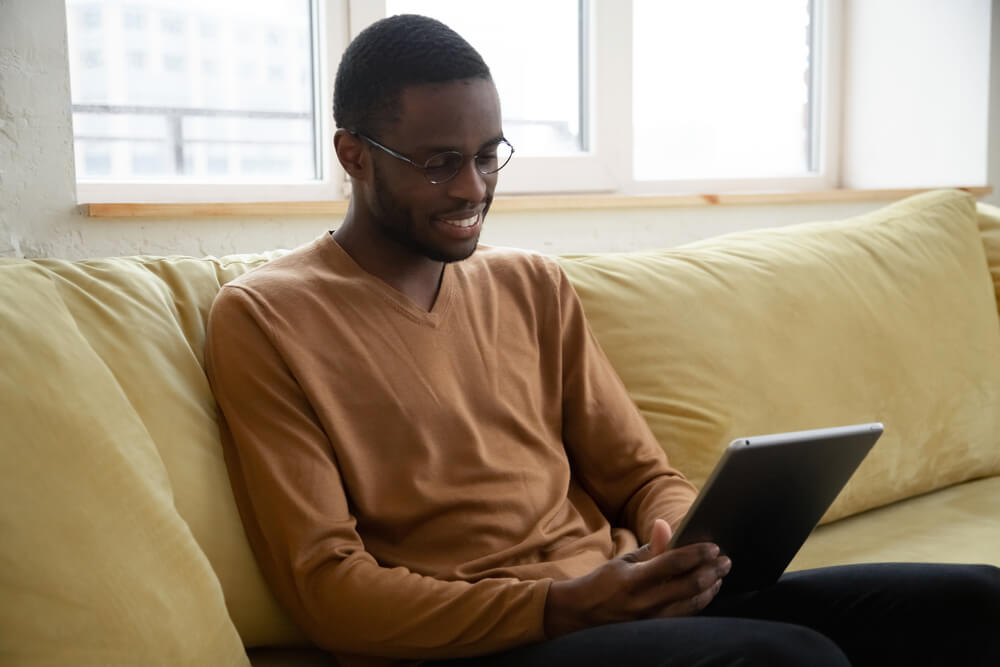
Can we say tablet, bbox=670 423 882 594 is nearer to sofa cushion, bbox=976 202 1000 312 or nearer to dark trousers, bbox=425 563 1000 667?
dark trousers, bbox=425 563 1000 667

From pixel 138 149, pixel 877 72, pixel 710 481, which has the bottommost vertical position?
pixel 710 481

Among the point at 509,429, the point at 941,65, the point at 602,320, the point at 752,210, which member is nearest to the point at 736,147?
the point at 752,210

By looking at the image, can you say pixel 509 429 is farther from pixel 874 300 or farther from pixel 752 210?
pixel 752 210

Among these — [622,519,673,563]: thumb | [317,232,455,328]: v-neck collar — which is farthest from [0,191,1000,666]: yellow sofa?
[622,519,673,563]: thumb

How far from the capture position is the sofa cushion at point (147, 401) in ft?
3.06

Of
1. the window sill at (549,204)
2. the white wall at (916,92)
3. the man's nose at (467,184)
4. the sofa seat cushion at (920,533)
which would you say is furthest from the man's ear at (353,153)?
the white wall at (916,92)

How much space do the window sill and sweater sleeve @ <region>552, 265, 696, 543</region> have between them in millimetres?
579

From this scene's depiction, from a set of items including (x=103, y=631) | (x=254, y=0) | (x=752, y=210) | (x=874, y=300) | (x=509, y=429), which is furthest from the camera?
(x=752, y=210)

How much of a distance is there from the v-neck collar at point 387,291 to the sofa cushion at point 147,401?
0.16 m

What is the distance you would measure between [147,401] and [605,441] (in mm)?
566

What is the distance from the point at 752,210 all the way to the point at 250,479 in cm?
156

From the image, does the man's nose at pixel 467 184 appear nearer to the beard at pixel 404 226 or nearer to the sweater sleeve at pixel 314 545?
the beard at pixel 404 226

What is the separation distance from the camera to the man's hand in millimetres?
967

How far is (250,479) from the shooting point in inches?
42.0
